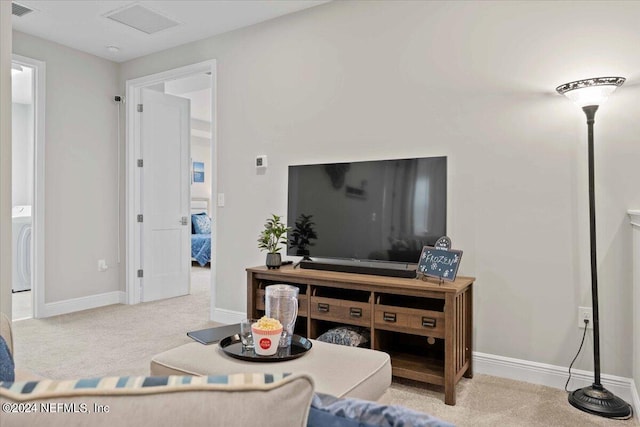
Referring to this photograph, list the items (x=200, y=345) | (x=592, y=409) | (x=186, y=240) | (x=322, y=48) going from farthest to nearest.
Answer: (x=186, y=240), (x=322, y=48), (x=592, y=409), (x=200, y=345)

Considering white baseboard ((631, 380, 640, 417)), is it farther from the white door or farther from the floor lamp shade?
the white door

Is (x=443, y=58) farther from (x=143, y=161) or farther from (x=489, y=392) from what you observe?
(x=143, y=161)

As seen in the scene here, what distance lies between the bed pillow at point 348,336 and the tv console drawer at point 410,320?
→ 0.19 meters

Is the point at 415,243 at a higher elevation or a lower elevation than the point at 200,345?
higher

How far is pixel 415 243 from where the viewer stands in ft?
9.37

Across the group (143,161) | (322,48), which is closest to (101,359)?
(143,161)

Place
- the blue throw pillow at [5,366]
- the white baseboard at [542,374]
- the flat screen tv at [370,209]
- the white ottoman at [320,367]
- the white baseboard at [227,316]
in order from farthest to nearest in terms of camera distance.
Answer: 1. the white baseboard at [227,316]
2. the flat screen tv at [370,209]
3. the white baseboard at [542,374]
4. the white ottoman at [320,367]
5. the blue throw pillow at [5,366]

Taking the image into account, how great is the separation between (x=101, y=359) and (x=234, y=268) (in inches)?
51.3

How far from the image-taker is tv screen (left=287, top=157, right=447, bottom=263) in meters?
2.83

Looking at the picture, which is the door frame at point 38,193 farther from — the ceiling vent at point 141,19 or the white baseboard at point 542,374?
the white baseboard at point 542,374

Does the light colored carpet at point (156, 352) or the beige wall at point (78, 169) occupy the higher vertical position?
the beige wall at point (78, 169)

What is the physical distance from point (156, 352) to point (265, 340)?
6.32ft

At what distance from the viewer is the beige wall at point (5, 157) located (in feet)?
6.86

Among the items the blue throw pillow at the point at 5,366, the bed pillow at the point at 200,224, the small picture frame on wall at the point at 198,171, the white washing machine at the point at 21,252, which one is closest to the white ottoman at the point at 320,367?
the blue throw pillow at the point at 5,366
